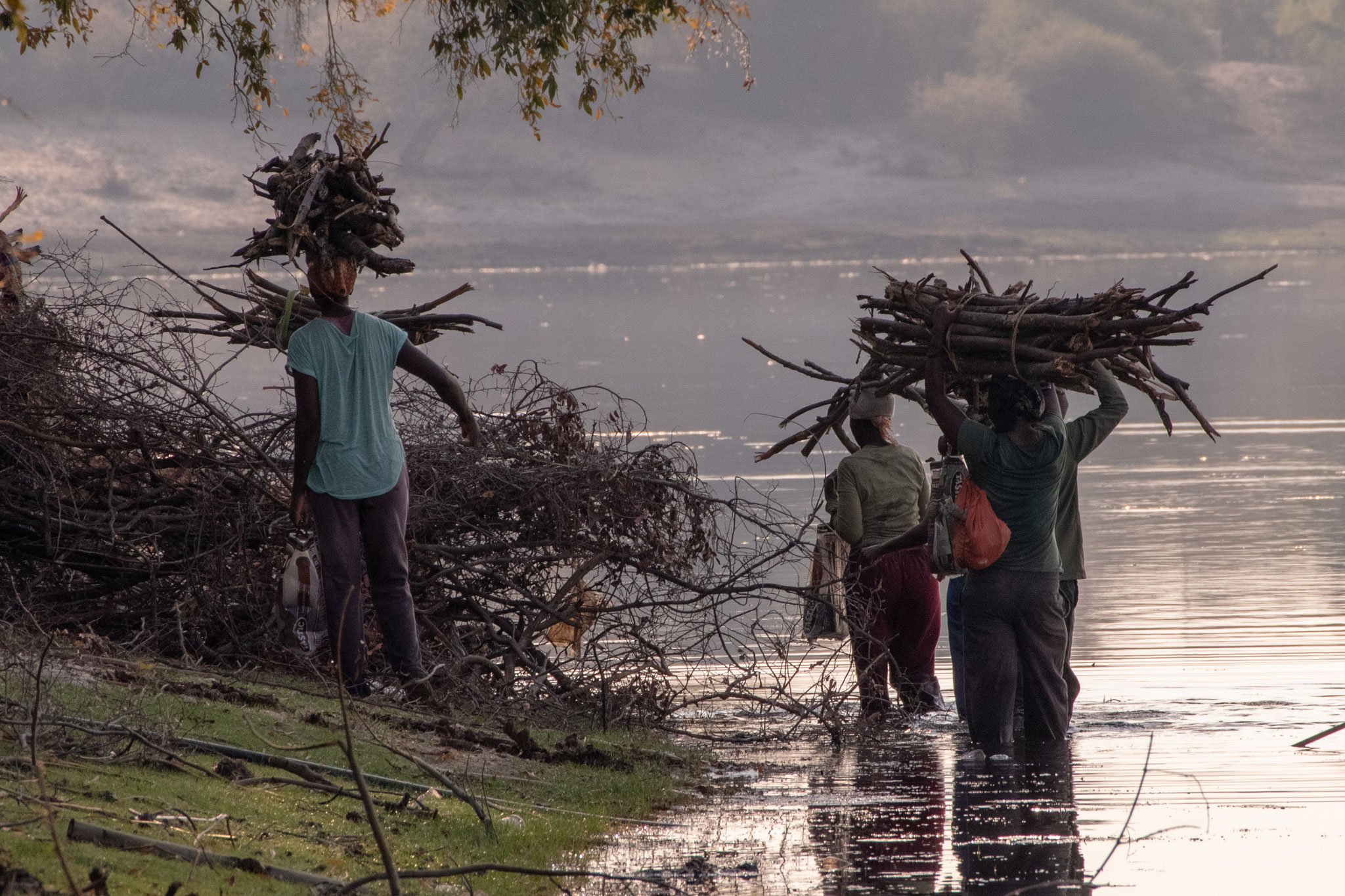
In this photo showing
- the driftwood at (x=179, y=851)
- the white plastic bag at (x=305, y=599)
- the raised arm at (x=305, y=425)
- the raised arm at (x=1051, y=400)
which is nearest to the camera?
the driftwood at (x=179, y=851)

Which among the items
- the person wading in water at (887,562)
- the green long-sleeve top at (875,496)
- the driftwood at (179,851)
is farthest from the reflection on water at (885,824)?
the driftwood at (179,851)

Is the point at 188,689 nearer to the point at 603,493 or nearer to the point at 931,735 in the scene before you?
the point at 603,493

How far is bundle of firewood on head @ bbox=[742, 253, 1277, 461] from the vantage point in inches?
236

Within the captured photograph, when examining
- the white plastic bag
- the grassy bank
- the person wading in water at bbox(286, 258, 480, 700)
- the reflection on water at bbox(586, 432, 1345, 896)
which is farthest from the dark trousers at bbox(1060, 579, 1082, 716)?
the white plastic bag

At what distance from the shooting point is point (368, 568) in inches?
240

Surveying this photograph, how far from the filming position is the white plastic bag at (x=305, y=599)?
6590 millimetres

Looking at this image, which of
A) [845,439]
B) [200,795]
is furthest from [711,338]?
[200,795]

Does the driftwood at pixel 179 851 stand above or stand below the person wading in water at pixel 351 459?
below

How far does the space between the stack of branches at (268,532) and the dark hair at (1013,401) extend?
4.59ft

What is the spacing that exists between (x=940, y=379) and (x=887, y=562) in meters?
1.39

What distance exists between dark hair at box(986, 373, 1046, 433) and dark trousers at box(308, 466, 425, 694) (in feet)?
8.54

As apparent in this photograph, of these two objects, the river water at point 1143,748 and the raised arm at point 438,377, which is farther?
the raised arm at point 438,377

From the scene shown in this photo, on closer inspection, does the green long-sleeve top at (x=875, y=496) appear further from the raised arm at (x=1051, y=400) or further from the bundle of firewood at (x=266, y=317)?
the bundle of firewood at (x=266, y=317)

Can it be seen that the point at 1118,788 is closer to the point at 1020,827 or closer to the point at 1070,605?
the point at 1020,827
